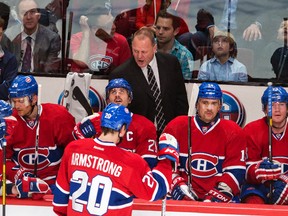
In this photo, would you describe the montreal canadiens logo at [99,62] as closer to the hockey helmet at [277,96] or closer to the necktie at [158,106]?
the necktie at [158,106]

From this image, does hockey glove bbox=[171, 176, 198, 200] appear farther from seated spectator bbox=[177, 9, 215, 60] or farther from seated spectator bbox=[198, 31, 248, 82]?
seated spectator bbox=[177, 9, 215, 60]

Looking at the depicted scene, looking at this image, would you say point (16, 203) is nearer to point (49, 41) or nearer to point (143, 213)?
point (143, 213)

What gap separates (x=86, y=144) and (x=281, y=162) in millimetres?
1938

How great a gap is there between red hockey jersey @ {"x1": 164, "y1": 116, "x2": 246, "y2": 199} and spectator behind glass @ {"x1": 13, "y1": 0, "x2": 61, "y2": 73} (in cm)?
171

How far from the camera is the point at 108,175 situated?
219 inches

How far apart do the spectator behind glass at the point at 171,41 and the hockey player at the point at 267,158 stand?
4.17ft

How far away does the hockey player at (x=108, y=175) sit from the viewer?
5559 millimetres

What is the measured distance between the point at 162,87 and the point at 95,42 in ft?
3.16

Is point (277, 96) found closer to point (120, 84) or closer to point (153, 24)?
point (120, 84)

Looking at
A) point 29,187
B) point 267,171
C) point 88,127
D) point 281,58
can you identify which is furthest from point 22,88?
point 281,58

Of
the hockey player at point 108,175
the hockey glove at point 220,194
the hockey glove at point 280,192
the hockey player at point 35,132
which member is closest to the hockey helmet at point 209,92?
the hockey glove at point 220,194

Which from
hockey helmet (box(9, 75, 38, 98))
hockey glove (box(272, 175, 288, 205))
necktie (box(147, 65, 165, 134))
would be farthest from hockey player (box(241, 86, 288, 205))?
hockey helmet (box(9, 75, 38, 98))

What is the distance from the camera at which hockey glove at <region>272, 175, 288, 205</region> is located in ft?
21.8

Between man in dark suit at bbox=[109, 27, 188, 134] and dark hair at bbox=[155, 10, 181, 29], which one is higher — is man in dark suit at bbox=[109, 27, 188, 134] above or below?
below
